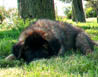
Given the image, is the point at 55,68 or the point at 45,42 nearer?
the point at 55,68

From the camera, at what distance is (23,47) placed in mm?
4820

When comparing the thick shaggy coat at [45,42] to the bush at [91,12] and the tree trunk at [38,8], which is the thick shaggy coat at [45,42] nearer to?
the tree trunk at [38,8]

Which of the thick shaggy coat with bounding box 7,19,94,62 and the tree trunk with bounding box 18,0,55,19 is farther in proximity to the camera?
the tree trunk with bounding box 18,0,55,19

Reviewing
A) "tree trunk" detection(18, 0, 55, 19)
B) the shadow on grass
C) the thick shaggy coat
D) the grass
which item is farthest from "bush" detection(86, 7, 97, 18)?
the shadow on grass

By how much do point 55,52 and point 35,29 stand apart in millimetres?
703

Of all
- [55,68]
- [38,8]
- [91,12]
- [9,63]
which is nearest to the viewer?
[55,68]

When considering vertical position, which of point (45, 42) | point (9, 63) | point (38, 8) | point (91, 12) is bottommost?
point (91, 12)

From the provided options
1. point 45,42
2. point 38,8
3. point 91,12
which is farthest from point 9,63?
point 91,12

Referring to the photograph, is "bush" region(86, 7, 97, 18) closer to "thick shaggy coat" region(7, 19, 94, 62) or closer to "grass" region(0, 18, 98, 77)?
"thick shaggy coat" region(7, 19, 94, 62)

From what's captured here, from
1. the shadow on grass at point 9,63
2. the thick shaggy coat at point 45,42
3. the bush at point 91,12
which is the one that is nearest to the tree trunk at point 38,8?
the thick shaggy coat at point 45,42

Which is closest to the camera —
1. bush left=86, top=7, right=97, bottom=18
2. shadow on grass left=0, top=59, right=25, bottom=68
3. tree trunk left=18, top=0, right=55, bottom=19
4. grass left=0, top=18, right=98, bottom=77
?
grass left=0, top=18, right=98, bottom=77

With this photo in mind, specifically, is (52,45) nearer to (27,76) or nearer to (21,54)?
(21,54)

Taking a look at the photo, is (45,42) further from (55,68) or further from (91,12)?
(91,12)

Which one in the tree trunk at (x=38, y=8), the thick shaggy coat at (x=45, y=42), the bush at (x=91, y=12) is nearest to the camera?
the thick shaggy coat at (x=45, y=42)
